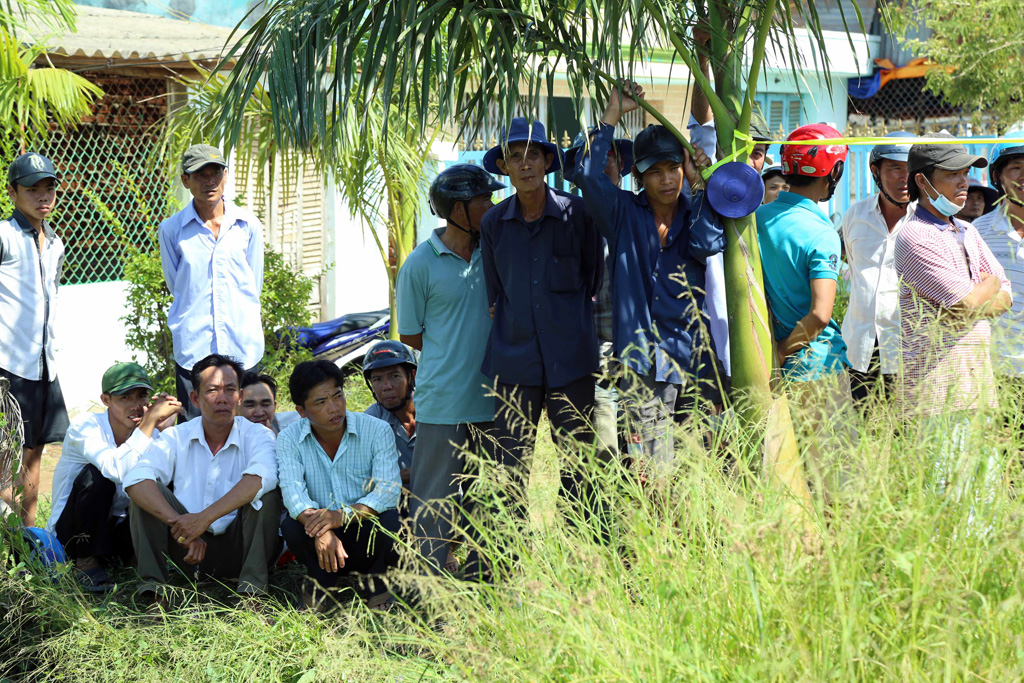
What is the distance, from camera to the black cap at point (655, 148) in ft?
13.0

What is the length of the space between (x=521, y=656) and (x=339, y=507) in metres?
1.86

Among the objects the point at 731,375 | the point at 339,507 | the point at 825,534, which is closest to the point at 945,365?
the point at 731,375

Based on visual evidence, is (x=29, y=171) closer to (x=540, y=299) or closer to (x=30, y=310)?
(x=30, y=310)

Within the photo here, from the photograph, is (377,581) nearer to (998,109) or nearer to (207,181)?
(207,181)

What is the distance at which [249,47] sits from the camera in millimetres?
4137

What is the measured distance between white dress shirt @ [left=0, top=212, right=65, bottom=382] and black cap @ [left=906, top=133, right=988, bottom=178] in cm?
416

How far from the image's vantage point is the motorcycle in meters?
8.55

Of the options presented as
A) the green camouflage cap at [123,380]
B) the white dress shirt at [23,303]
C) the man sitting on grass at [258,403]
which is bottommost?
the man sitting on grass at [258,403]

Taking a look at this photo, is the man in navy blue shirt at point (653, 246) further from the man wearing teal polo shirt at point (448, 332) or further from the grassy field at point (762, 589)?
the grassy field at point (762, 589)

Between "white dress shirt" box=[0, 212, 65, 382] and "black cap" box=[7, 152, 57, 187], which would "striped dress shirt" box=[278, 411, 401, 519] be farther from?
"black cap" box=[7, 152, 57, 187]

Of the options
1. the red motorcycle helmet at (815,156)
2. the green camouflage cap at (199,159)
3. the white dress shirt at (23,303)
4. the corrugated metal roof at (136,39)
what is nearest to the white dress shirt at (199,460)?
the white dress shirt at (23,303)

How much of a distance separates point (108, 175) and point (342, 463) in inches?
220

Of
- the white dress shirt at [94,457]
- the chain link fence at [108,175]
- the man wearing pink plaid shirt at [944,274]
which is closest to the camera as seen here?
the man wearing pink plaid shirt at [944,274]

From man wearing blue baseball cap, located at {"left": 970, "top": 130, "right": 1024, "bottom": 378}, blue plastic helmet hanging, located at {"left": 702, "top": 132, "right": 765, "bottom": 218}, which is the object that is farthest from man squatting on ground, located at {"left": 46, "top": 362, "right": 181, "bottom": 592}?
man wearing blue baseball cap, located at {"left": 970, "top": 130, "right": 1024, "bottom": 378}
